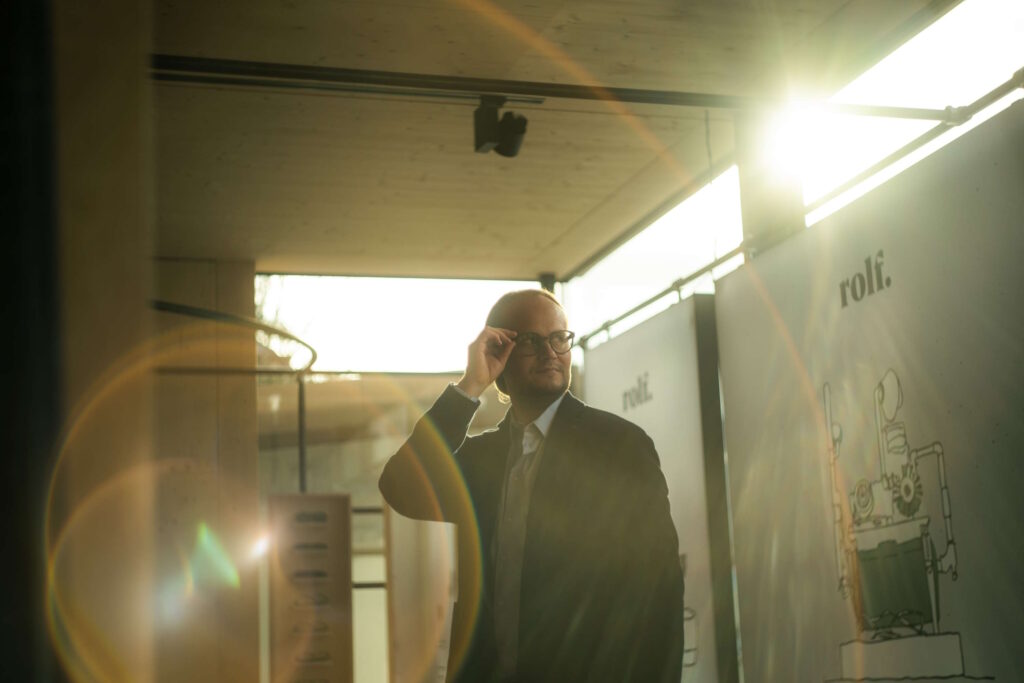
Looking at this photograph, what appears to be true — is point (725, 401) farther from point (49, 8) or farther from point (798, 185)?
point (49, 8)

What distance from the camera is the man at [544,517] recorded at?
2645mm

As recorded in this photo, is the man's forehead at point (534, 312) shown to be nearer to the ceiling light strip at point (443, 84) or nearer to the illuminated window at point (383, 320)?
the ceiling light strip at point (443, 84)

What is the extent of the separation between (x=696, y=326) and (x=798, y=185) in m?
0.90

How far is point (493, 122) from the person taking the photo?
17.7 ft

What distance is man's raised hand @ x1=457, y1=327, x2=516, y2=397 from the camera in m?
3.15

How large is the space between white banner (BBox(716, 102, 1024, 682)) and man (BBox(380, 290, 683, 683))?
4.36ft

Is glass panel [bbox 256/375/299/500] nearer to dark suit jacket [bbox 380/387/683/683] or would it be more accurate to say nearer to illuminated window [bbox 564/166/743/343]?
illuminated window [bbox 564/166/743/343]

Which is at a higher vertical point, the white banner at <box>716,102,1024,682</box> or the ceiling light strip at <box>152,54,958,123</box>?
the ceiling light strip at <box>152,54,958,123</box>

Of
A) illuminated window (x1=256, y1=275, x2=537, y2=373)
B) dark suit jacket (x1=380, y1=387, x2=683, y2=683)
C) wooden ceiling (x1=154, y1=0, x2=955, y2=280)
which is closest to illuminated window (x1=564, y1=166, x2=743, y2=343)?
wooden ceiling (x1=154, y1=0, x2=955, y2=280)

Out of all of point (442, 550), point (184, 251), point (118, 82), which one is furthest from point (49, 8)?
point (442, 550)

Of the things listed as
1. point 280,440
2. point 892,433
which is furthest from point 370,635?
point 892,433

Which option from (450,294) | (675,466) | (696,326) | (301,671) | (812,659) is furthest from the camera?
(450,294)

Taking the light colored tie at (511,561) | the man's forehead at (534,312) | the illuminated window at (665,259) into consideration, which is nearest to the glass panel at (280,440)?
the illuminated window at (665,259)

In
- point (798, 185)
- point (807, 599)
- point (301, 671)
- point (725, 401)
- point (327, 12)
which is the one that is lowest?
point (301, 671)
